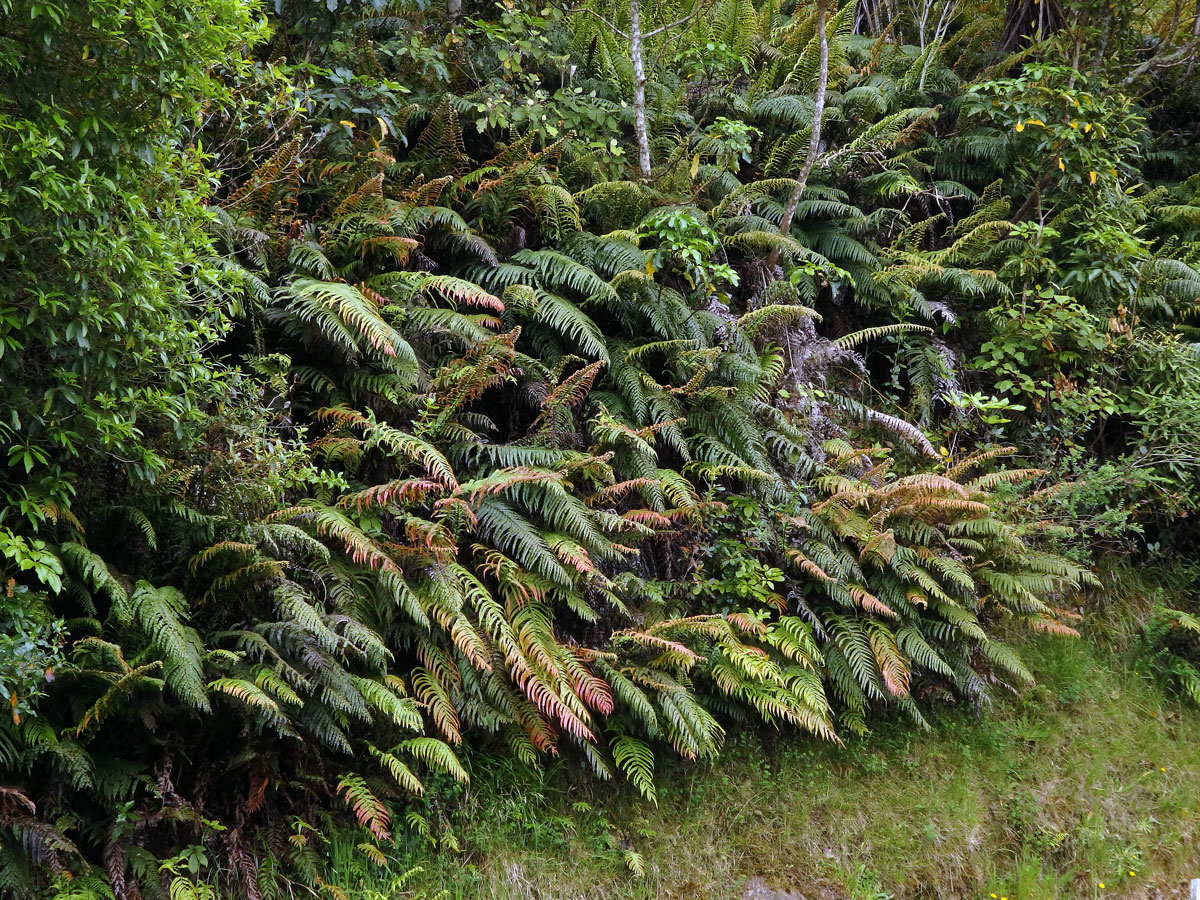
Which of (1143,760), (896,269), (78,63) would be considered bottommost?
(1143,760)

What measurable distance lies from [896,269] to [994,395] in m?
1.38

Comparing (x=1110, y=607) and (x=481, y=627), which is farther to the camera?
(x=1110, y=607)

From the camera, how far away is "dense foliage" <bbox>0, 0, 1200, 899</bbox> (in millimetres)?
3404

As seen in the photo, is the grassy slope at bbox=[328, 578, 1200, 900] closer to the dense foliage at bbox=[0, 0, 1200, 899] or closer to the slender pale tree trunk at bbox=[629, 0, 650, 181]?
the dense foliage at bbox=[0, 0, 1200, 899]

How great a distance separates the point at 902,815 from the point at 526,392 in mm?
3319

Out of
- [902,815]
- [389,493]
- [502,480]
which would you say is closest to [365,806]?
[389,493]

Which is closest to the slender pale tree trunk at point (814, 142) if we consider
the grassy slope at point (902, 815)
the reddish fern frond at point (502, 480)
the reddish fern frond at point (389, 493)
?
the reddish fern frond at point (502, 480)

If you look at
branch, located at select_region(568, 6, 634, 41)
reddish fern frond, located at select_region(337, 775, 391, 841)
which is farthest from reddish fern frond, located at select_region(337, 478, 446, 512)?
branch, located at select_region(568, 6, 634, 41)

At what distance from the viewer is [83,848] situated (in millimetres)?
3471

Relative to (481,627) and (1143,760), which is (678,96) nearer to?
(481,627)

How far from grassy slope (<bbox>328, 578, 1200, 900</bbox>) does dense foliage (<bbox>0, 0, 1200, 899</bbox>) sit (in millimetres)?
239

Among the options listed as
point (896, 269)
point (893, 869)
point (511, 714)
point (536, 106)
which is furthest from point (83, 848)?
point (896, 269)

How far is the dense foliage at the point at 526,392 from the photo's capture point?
3404 millimetres

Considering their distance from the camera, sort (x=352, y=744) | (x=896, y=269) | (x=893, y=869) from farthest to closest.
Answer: (x=896, y=269) < (x=893, y=869) < (x=352, y=744)
